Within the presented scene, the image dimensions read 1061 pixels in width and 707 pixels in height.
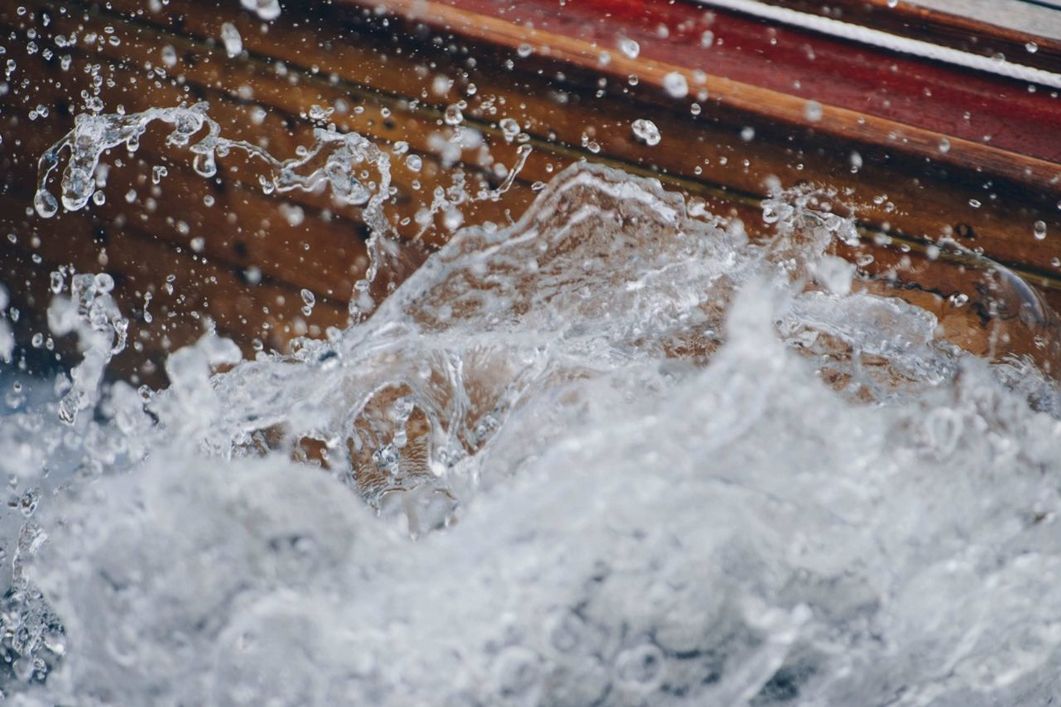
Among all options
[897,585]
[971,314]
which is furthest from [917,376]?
[897,585]

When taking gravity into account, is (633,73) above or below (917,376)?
above

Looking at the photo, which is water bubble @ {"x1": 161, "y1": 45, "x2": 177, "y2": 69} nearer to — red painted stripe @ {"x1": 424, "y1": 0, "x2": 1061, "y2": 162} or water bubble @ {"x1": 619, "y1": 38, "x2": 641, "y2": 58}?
red painted stripe @ {"x1": 424, "y1": 0, "x2": 1061, "y2": 162}

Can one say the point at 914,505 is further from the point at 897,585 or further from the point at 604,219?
the point at 604,219

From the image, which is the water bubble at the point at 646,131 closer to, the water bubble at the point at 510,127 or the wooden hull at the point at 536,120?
the wooden hull at the point at 536,120

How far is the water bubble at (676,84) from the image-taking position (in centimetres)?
164

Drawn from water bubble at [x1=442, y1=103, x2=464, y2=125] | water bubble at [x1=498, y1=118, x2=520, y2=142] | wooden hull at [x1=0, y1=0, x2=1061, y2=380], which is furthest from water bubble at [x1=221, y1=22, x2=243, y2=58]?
water bubble at [x1=498, y1=118, x2=520, y2=142]

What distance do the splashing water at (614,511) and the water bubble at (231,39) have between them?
0.94 feet

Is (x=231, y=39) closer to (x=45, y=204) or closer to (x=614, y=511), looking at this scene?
(x=45, y=204)

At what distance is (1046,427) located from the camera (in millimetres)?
1570

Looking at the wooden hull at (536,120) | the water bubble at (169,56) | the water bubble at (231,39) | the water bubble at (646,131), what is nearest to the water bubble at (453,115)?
the wooden hull at (536,120)

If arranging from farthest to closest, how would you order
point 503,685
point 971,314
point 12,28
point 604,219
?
point 12,28, point 604,219, point 971,314, point 503,685

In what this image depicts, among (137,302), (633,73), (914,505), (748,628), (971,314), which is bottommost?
(137,302)

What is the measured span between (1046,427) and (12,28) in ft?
6.88

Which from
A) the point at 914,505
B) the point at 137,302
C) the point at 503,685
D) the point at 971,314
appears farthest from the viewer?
the point at 137,302
